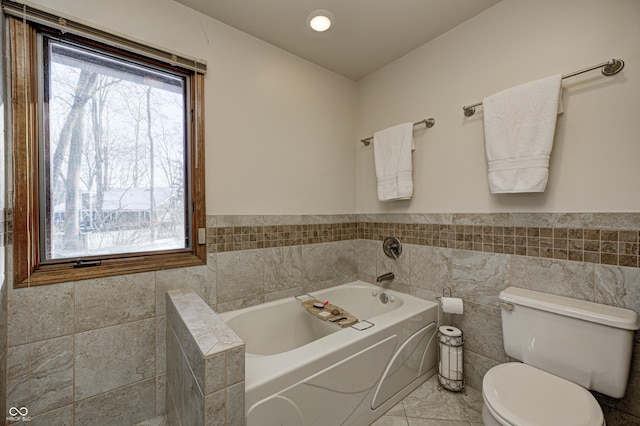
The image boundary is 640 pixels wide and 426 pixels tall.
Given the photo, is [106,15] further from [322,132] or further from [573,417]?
[573,417]

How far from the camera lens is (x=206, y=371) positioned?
89 centimetres

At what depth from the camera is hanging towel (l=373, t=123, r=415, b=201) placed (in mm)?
2084

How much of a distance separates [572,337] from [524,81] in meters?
→ 1.41

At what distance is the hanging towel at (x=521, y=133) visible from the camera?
A: 1.40 metres

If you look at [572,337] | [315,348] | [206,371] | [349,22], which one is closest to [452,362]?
[572,337]

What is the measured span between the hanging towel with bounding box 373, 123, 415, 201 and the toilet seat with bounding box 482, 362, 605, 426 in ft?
4.11

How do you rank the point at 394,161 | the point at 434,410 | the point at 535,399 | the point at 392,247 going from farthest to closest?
the point at 392,247 < the point at 394,161 < the point at 434,410 < the point at 535,399

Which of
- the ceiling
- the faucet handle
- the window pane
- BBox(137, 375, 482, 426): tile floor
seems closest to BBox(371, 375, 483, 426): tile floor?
BBox(137, 375, 482, 426): tile floor

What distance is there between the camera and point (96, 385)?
4.59 ft

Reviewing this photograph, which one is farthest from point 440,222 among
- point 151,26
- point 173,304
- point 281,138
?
point 151,26

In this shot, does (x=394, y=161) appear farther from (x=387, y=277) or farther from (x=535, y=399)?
(x=535, y=399)

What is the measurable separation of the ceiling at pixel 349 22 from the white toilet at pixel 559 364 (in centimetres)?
181

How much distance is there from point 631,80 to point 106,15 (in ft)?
8.72

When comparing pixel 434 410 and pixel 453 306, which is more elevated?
pixel 453 306
